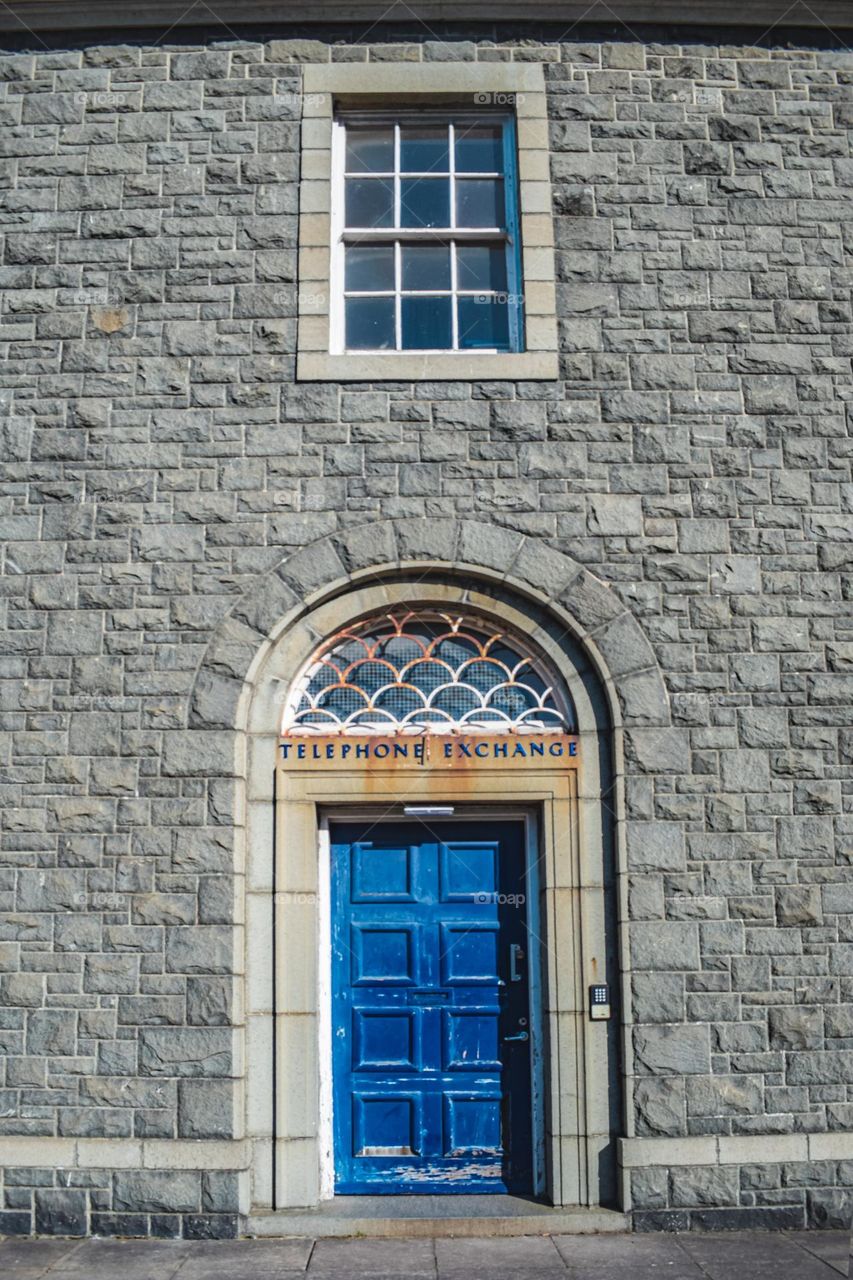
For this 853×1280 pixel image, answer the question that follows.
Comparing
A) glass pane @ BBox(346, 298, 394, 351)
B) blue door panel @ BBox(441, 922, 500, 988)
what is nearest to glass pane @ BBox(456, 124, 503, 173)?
glass pane @ BBox(346, 298, 394, 351)

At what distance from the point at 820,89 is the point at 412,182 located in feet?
8.86

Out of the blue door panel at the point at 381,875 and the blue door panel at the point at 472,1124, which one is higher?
the blue door panel at the point at 381,875

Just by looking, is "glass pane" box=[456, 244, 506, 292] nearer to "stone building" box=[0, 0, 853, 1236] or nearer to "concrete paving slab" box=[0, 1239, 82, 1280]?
"stone building" box=[0, 0, 853, 1236]

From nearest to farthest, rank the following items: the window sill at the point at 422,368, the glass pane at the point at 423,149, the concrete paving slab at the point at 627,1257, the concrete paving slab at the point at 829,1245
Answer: the concrete paving slab at the point at 627,1257 → the concrete paving slab at the point at 829,1245 → the window sill at the point at 422,368 → the glass pane at the point at 423,149

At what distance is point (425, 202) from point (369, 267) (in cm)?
58

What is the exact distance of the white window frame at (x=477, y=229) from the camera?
771 cm

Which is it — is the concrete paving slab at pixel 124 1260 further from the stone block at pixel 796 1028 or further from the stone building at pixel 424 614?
the stone block at pixel 796 1028

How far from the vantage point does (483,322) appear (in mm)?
8039

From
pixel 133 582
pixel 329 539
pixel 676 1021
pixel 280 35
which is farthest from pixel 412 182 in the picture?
pixel 676 1021

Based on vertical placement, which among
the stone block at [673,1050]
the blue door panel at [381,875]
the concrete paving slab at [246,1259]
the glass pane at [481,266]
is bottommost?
the concrete paving slab at [246,1259]

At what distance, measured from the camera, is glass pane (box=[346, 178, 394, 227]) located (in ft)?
26.9

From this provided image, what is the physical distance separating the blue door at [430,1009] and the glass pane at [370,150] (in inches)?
167

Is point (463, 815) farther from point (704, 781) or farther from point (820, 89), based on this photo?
point (820, 89)

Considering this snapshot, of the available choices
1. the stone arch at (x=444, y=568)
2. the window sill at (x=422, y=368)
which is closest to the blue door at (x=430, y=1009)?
the stone arch at (x=444, y=568)
